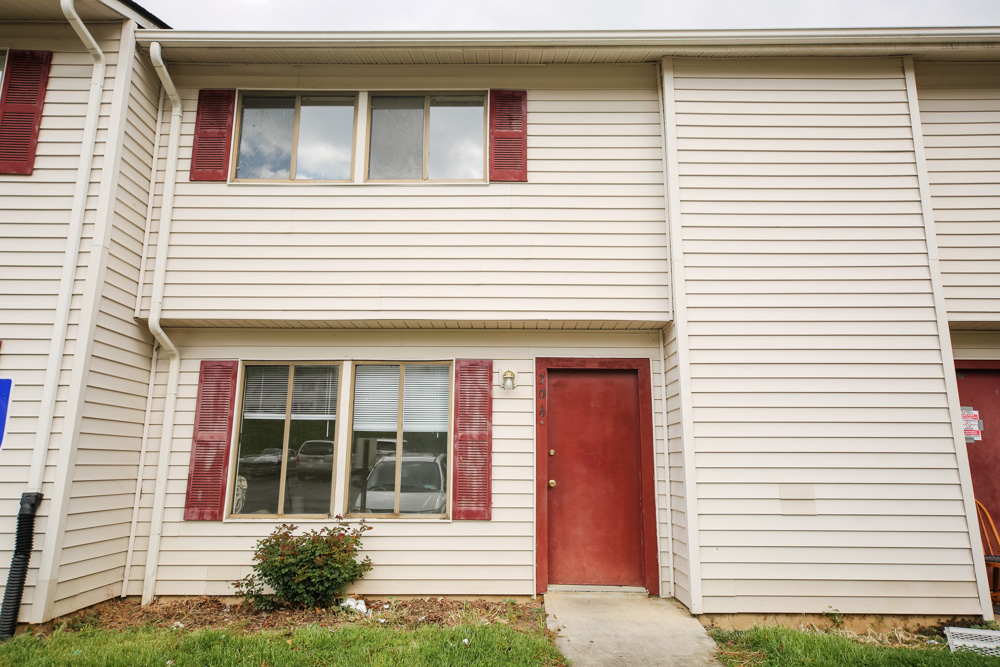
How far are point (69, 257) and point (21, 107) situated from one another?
168 centimetres

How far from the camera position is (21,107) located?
5426 mm

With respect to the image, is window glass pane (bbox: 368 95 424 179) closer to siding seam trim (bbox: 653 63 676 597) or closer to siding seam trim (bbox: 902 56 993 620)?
siding seam trim (bbox: 653 63 676 597)

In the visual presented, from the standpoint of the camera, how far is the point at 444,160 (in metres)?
6.11

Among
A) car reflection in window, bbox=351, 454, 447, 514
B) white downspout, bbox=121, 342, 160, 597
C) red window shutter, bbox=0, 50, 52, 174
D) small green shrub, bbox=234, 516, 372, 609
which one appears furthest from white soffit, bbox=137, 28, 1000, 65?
small green shrub, bbox=234, 516, 372, 609

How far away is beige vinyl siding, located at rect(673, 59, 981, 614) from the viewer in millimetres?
5078

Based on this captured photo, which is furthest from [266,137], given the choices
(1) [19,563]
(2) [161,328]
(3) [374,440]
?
(1) [19,563]

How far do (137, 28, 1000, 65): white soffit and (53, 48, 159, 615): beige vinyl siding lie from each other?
111 centimetres

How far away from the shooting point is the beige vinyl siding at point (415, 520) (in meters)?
5.50

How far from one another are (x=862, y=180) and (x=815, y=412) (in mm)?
2436

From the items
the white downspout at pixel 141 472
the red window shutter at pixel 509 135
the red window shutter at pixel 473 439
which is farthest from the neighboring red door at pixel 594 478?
the white downspout at pixel 141 472

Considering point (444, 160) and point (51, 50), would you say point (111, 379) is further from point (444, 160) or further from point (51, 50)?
point (444, 160)

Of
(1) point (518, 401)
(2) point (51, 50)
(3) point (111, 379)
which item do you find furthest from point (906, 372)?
(2) point (51, 50)

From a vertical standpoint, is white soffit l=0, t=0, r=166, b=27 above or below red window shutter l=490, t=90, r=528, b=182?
above

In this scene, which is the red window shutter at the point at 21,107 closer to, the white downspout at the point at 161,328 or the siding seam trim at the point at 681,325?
the white downspout at the point at 161,328
